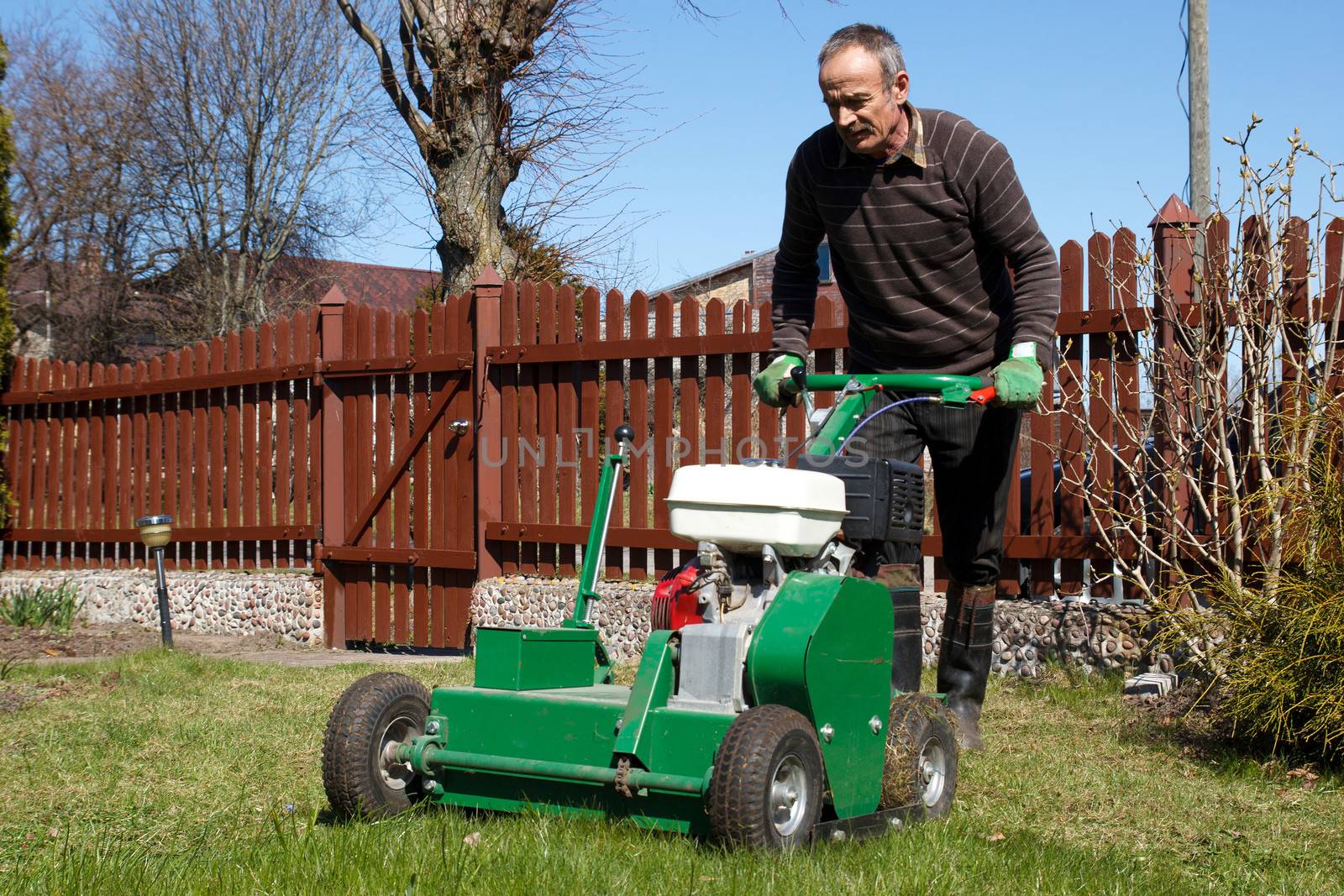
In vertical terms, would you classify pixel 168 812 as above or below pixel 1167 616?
below

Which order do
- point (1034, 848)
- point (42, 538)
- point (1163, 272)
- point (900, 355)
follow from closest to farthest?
1. point (1034, 848)
2. point (900, 355)
3. point (1163, 272)
4. point (42, 538)

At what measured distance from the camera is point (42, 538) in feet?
36.8

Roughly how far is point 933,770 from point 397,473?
215 inches

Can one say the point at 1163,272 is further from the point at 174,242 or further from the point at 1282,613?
the point at 174,242

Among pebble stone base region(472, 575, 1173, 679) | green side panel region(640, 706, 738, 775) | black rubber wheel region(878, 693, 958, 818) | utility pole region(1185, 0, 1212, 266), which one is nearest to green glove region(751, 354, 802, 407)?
black rubber wheel region(878, 693, 958, 818)

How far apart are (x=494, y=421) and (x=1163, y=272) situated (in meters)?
3.75

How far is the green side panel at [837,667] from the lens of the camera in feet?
8.96

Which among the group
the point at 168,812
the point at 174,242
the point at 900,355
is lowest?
the point at 168,812

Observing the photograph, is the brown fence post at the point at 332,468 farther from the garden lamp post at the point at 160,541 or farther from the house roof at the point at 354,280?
the house roof at the point at 354,280

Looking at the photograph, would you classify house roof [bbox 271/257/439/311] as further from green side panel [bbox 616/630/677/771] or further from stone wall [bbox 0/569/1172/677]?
green side panel [bbox 616/630/677/771]

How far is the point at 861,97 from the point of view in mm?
3359

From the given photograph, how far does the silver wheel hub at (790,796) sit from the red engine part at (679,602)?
45 centimetres

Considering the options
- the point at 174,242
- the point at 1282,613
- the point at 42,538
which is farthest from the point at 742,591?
the point at 174,242

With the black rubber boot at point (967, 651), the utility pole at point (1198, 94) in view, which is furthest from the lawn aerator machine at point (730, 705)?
the utility pole at point (1198, 94)
